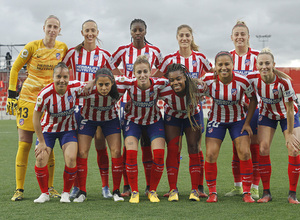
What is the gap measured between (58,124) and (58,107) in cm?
20

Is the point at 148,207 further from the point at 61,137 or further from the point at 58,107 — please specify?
the point at 58,107

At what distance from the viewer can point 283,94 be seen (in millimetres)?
4098

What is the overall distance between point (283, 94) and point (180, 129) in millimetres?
1167

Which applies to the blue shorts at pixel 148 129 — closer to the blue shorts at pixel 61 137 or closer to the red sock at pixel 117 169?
the red sock at pixel 117 169

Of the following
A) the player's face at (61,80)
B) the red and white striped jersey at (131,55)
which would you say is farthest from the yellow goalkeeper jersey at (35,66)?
the red and white striped jersey at (131,55)

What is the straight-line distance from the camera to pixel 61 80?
412 cm

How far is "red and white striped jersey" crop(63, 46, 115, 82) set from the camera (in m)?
4.64

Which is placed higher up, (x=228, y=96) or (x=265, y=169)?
(x=228, y=96)

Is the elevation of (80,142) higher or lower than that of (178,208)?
higher

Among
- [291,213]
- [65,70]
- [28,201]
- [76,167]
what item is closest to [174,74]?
[65,70]

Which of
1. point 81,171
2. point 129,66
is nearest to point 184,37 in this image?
A: point 129,66

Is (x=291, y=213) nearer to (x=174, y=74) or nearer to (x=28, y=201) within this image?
(x=174, y=74)

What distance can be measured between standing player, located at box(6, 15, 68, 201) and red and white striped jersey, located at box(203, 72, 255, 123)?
1.81 metres

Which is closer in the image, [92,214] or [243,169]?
[92,214]
